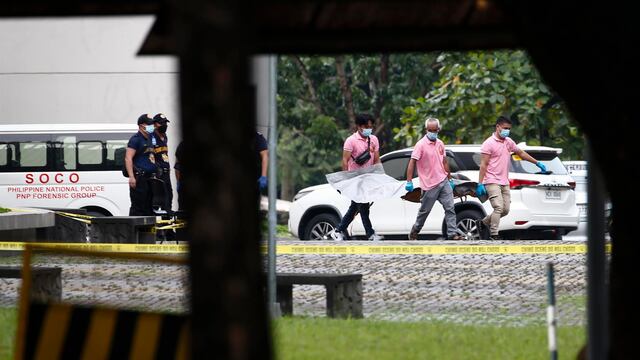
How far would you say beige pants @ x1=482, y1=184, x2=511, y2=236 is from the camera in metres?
23.0

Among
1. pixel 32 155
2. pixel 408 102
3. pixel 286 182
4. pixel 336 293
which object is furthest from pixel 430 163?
pixel 286 182

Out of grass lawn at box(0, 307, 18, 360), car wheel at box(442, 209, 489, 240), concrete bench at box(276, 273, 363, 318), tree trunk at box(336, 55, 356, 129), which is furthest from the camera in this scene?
tree trunk at box(336, 55, 356, 129)

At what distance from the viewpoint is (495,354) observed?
34.0ft

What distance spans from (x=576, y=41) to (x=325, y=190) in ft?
65.1

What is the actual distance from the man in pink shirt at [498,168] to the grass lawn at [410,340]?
10607 millimetres

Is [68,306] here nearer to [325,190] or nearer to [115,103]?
[325,190]

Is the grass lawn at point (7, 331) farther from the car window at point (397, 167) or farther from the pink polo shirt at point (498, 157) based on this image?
the car window at point (397, 167)

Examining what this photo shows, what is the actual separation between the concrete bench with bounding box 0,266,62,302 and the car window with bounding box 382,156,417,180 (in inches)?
679

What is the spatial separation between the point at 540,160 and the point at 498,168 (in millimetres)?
2141

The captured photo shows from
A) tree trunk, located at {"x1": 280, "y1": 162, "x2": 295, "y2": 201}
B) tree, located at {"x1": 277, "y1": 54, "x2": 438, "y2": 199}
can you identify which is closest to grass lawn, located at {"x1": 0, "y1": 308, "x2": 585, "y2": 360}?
tree, located at {"x1": 277, "y1": 54, "x2": 438, "y2": 199}

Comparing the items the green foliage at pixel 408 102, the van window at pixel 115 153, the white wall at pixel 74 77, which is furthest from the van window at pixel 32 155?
the green foliage at pixel 408 102

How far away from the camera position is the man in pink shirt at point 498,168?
22.7 meters

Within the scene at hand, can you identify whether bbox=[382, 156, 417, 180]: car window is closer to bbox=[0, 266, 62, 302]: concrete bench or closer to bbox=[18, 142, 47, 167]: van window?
bbox=[18, 142, 47, 167]: van window

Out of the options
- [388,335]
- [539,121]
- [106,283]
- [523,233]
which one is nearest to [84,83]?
[539,121]
